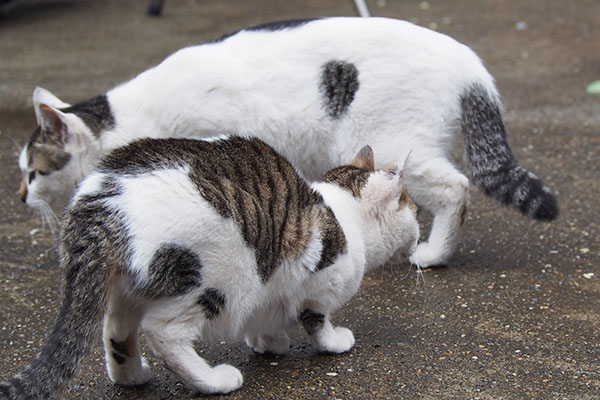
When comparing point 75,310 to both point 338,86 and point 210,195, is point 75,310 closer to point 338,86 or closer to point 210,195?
point 210,195

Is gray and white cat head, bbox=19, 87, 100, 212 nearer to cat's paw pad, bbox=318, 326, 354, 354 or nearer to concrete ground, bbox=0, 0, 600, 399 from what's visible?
concrete ground, bbox=0, 0, 600, 399

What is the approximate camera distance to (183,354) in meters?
2.50

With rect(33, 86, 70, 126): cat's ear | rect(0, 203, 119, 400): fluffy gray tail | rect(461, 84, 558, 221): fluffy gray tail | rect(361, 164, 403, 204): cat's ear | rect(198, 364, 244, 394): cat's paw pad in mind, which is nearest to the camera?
rect(0, 203, 119, 400): fluffy gray tail

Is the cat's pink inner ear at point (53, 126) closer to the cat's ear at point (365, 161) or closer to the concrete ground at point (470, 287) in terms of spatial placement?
the concrete ground at point (470, 287)

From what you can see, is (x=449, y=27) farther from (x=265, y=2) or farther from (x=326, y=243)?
(x=326, y=243)

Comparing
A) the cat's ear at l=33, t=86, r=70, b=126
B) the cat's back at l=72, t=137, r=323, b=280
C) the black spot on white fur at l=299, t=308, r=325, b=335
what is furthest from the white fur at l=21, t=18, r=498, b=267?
the black spot on white fur at l=299, t=308, r=325, b=335

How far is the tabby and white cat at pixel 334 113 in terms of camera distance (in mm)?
3613

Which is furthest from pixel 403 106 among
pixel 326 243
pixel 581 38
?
pixel 581 38

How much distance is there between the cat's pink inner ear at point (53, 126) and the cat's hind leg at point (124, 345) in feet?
4.34

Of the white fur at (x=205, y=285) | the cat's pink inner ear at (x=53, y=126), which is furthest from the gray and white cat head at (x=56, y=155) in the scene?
the white fur at (x=205, y=285)

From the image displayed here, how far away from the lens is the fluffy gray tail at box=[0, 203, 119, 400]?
228cm

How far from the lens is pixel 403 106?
3629 millimetres

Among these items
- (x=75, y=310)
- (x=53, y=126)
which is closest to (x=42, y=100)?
(x=53, y=126)

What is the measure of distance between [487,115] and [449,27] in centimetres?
426
